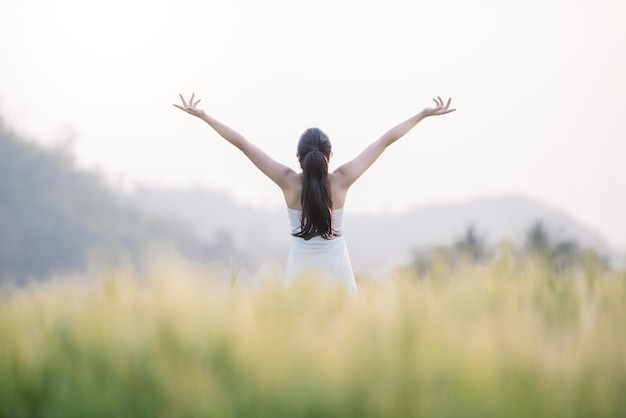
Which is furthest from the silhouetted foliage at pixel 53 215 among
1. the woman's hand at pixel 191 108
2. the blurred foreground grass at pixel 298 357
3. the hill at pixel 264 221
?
the blurred foreground grass at pixel 298 357

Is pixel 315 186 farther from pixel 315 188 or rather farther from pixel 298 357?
pixel 298 357

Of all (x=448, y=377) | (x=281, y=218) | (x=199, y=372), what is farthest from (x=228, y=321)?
(x=281, y=218)

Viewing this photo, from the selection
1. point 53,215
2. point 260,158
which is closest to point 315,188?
point 260,158

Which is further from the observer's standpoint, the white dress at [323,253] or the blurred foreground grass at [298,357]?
the white dress at [323,253]

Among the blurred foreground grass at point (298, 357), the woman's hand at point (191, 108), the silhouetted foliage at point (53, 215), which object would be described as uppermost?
the silhouetted foliage at point (53, 215)

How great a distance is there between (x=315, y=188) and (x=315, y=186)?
0.02 m

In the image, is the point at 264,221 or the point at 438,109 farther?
the point at 264,221

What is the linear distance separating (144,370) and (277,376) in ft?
1.70

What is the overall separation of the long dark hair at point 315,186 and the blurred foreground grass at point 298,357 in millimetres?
2122

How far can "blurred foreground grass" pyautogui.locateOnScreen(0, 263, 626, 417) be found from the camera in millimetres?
2559

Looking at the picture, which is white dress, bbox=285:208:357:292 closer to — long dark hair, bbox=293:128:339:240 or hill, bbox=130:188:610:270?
long dark hair, bbox=293:128:339:240

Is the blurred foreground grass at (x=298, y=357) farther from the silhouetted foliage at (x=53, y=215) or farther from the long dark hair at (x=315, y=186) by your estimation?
the silhouetted foliage at (x=53, y=215)

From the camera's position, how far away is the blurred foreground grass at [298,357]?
2.56 metres

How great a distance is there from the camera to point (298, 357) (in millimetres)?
2648
